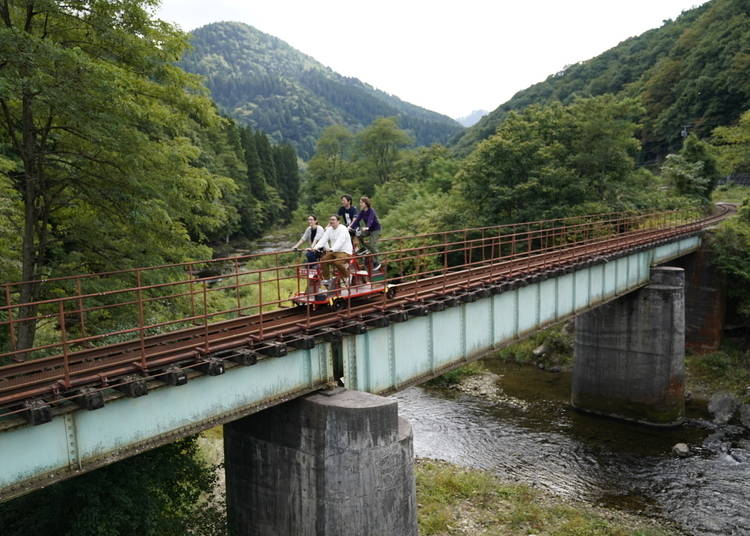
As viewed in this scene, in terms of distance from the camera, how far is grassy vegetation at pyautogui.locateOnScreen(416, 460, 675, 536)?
48.6 feet

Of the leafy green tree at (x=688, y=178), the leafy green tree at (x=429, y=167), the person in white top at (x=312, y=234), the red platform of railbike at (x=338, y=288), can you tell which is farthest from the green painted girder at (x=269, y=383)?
the leafy green tree at (x=429, y=167)

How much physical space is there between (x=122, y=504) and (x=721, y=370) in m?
26.1

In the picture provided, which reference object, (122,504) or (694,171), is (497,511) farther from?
(694,171)

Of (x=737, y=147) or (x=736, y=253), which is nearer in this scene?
(x=736, y=253)

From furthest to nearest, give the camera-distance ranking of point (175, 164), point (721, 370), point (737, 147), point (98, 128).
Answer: point (737, 147) → point (721, 370) → point (175, 164) → point (98, 128)

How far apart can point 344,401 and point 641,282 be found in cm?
1786

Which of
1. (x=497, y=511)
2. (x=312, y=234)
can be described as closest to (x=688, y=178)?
(x=497, y=511)

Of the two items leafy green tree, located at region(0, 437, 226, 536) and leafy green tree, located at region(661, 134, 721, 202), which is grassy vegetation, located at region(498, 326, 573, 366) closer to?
leafy green tree, located at region(661, 134, 721, 202)

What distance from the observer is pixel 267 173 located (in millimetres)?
88188

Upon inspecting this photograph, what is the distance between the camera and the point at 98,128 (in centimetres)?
1048

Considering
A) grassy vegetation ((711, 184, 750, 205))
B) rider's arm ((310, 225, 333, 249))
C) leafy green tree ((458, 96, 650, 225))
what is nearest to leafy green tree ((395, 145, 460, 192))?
leafy green tree ((458, 96, 650, 225))

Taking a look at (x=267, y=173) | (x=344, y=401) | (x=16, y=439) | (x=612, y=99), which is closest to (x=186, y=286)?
(x=344, y=401)

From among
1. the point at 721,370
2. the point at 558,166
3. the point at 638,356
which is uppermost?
the point at 558,166

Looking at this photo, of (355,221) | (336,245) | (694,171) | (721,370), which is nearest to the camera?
(336,245)
